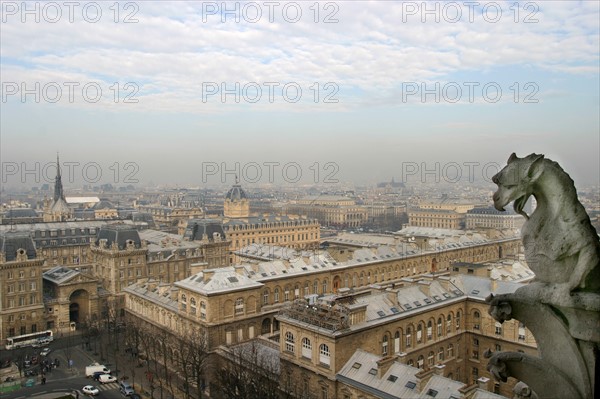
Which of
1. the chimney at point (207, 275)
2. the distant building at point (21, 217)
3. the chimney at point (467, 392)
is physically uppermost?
the distant building at point (21, 217)

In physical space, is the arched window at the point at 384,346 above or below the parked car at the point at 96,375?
above

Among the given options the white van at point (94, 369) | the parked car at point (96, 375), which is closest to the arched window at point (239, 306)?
the white van at point (94, 369)

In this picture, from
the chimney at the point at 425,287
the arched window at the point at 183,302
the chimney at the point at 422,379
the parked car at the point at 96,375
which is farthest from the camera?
the arched window at the point at 183,302

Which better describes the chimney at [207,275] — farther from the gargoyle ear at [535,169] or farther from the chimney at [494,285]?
the gargoyle ear at [535,169]

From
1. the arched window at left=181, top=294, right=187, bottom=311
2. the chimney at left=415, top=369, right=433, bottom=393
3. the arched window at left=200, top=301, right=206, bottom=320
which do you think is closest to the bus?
the arched window at left=181, top=294, right=187, bottom=311

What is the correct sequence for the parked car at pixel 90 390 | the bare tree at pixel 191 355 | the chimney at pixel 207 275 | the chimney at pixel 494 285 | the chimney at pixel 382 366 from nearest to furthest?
the chimney at pixel 382 366 → the bare tree at pixel 191 355 → the parked car at pixel 90 390 → the chimney at pixel 494 285 → the chimney at pixel 207 275

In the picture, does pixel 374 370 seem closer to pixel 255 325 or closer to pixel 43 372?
pixel 255 325

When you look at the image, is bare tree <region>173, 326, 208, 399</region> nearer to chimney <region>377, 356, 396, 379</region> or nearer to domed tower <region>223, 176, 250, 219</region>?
chimney <region>377, 356, 396, 379</region>
